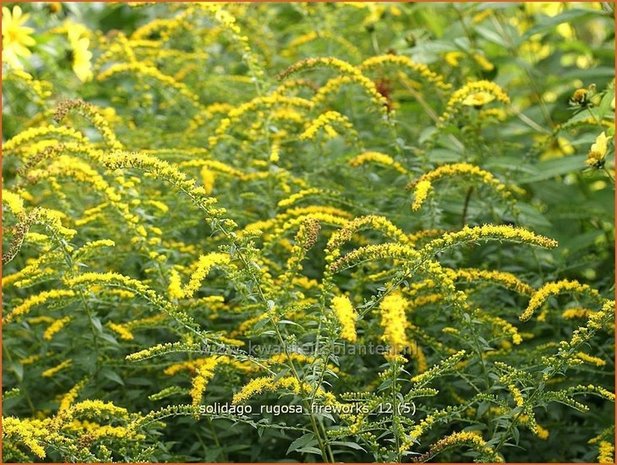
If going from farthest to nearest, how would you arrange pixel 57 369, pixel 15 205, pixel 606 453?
pixel 57 369 → pixel 15 205 → pixel 606 453

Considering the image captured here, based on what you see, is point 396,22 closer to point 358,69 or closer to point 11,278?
point 358,69

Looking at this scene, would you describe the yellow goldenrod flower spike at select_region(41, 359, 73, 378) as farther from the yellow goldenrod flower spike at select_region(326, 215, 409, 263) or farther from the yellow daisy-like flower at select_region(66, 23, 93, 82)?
the yellow daisy-like flower at select_region(66, 23, 93, 82)

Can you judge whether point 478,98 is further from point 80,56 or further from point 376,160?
point 80,56

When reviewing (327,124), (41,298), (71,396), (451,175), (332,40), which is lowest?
(71,396)

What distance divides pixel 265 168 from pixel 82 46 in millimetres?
1058

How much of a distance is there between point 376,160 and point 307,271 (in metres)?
0.50

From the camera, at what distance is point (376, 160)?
318cm

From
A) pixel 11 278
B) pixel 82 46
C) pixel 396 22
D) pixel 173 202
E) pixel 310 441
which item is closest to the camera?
pixel 310 441

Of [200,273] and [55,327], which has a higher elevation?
[200,273]

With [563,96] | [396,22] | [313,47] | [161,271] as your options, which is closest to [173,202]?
[161,271]

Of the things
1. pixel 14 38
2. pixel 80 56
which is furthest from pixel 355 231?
pixel 80 56

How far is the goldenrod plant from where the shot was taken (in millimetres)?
2521

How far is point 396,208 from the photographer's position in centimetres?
337

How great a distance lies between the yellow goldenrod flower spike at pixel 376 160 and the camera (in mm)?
3139
